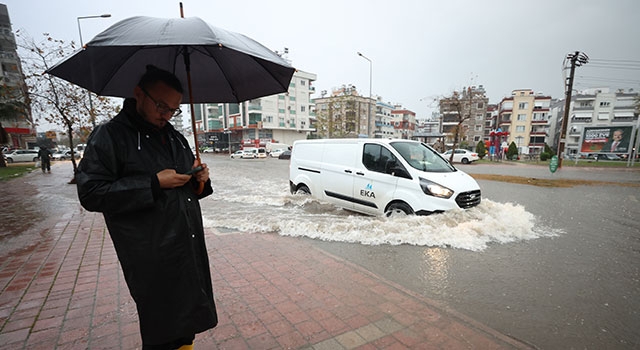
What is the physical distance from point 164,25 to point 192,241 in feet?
4.38

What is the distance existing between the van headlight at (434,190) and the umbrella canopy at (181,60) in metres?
3.72

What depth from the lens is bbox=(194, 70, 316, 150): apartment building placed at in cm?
5619

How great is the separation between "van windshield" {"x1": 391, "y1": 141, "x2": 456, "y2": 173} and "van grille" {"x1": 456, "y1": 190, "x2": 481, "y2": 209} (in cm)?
68

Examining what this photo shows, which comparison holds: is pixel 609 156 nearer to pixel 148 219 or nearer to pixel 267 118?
pixel 148 219

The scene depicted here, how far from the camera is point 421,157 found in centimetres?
621

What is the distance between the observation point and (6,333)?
2.43 m

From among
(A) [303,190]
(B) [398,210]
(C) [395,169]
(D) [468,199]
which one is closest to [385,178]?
(C) [395,169]

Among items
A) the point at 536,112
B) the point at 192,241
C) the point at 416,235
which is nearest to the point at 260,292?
the point at 192,241

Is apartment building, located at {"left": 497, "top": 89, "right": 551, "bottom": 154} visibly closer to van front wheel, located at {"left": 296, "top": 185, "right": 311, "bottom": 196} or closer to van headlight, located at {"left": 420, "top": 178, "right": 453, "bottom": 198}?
van front wheel, located at {"left": 296, "top": 185, "right": 311, "bottom": 196}

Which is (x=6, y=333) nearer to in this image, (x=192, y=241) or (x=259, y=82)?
(x=192, y=241)

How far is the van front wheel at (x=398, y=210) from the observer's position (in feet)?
18.4

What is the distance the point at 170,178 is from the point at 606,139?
43839 mm

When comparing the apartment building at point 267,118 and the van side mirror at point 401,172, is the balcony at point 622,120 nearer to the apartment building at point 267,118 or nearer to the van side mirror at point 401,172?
the apartment building at point 267,118

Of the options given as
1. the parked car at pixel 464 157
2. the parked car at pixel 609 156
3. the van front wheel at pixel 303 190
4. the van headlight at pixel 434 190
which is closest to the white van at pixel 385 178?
the van headlight at pixel 434 190
